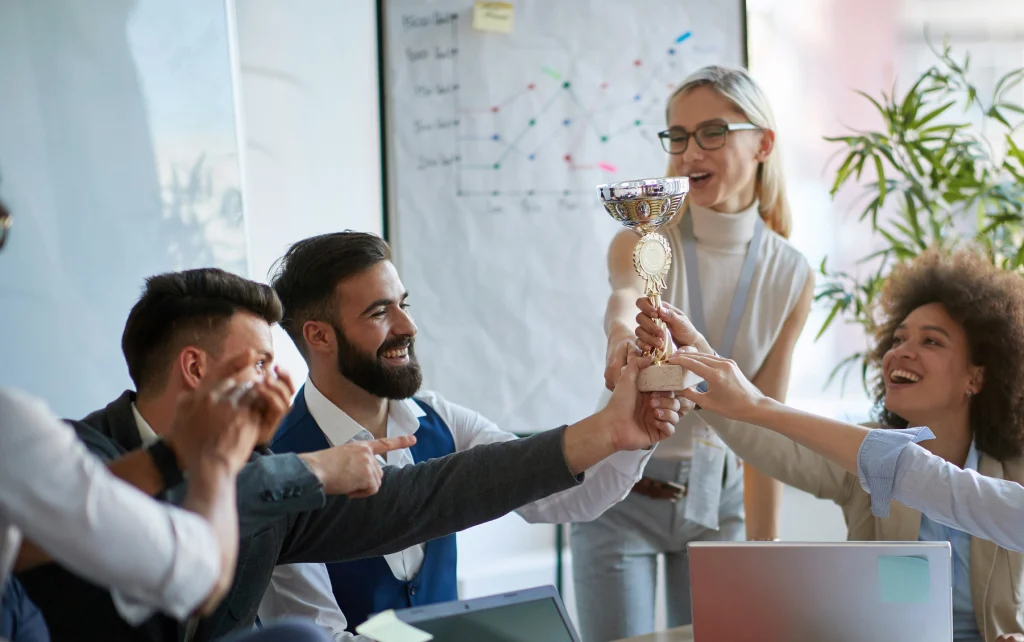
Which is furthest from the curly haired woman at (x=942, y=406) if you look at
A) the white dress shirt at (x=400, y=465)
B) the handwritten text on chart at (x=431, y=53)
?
the handwritten text on chart at (x=431, y=53)

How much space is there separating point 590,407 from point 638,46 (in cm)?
116

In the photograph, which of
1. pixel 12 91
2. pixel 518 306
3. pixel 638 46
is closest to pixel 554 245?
pixel 518 306

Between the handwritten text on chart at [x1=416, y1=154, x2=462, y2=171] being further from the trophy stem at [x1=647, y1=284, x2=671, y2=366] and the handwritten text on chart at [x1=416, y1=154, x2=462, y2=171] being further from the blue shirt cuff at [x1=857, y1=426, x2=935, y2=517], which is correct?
the blue shirt cuff at [x1=857, y1=426, x2=935, y2=517]

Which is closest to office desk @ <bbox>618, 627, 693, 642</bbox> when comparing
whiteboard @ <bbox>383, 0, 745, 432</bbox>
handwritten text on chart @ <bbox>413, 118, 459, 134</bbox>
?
whiteboard @ <bbox>383, 0, 745, 432</bbox>

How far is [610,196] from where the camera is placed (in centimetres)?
185

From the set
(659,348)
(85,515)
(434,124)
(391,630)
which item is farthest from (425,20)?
(85,515)

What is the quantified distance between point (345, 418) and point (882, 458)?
1.02 meters

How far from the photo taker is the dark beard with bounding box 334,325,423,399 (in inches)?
81.4

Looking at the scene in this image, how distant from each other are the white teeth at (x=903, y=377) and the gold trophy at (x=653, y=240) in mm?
664

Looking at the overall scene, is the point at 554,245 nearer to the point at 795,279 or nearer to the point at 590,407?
the point at 590,407

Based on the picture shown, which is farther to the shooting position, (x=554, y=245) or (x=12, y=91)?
(x=554, y=245)

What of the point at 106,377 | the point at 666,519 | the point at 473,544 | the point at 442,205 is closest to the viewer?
the point at 666,519

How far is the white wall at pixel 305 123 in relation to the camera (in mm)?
2891

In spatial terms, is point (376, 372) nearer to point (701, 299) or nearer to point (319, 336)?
point (319, 336)
